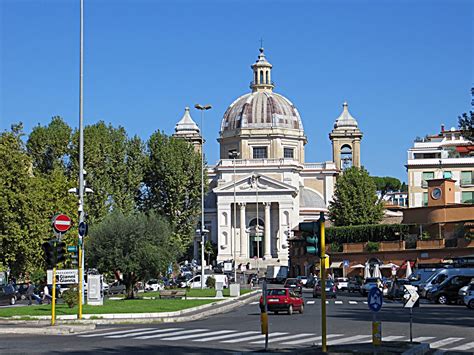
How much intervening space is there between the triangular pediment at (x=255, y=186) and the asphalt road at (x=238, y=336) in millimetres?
90007

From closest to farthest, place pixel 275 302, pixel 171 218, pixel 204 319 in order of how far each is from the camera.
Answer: pixel 204 319
pixel 275 302
pixel 171 218

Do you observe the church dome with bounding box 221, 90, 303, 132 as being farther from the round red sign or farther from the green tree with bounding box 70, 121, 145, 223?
the round red sign

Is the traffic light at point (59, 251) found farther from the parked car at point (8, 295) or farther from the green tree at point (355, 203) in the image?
the green tree at point (355, 203)

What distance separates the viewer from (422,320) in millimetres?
33281

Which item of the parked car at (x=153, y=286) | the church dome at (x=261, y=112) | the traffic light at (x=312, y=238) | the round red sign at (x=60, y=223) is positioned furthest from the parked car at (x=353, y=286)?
the church dome at (x=261, y=112)

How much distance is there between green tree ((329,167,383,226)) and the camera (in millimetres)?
108438

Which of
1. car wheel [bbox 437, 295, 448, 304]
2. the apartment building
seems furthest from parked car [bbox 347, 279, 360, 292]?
the apartment building

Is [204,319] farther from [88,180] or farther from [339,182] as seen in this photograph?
[339,182]

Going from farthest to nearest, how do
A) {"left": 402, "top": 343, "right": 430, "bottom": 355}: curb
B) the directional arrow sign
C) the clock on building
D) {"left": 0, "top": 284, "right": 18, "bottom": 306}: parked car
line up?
the clock on building → {"left": 0, "top": 284, "right": 18, "bottom": 306}: parked car → the directional arrow sign → {"left": 402, "top": 343, "right": 430, "bottom": 355}: curb

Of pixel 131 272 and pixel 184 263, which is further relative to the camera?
pixel 184 263

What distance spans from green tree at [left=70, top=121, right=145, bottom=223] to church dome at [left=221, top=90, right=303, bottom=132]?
53.5 m

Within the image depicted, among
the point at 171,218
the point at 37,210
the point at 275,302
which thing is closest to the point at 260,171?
the point at 171,218

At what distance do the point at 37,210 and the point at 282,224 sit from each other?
73044mm

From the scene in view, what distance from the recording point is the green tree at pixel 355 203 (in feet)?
356
